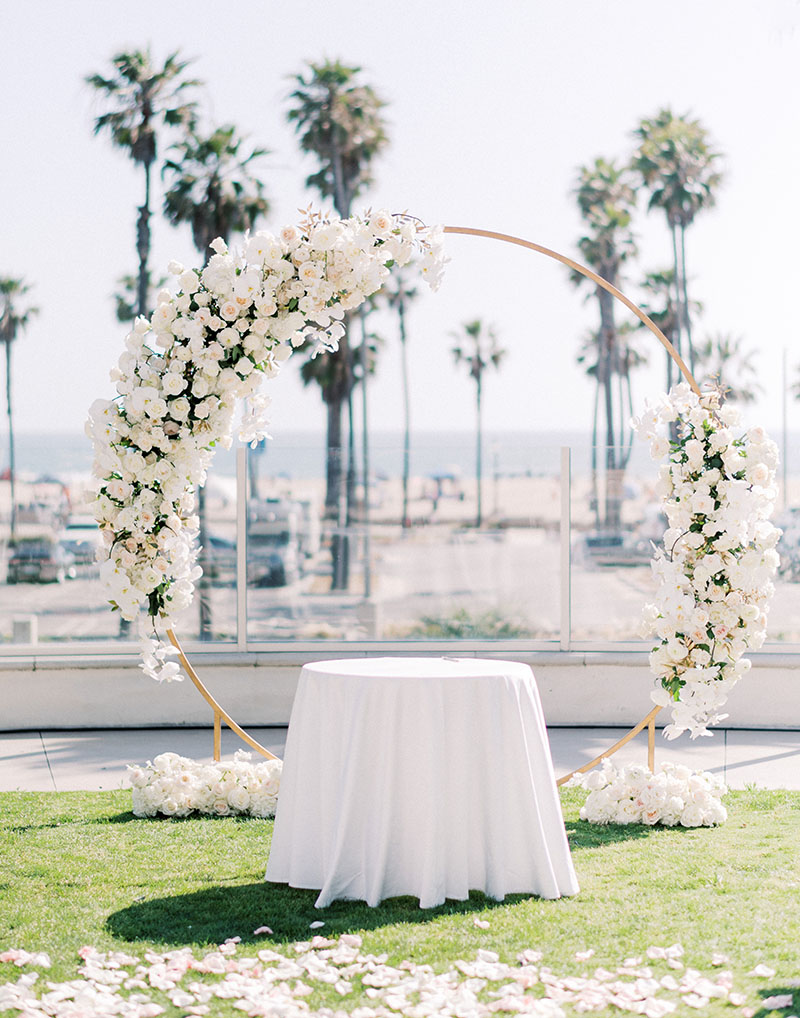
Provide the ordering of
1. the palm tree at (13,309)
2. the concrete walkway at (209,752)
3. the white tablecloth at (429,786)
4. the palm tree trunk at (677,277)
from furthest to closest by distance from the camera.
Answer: the palm tree trunk at (677,277), the palm tree at (13,309), the concrete walkway at (209,752), the white tablecloth at (429,786)

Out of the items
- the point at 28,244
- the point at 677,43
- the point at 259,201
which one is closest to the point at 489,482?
the point at 259,201

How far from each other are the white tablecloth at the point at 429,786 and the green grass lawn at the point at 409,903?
0.32 ft

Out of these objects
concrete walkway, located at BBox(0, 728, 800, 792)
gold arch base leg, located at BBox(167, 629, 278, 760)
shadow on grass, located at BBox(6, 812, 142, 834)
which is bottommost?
concrete walkway, located at BBox(0, 728, 800, 792)

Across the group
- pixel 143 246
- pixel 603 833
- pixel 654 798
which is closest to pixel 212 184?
pixel 143 246

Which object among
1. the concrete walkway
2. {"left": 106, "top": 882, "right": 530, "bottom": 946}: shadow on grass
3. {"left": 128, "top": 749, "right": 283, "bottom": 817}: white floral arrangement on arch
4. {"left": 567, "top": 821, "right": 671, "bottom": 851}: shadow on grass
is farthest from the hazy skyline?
the concrete walkway

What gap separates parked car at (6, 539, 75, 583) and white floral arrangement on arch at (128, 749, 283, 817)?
10.2 feet

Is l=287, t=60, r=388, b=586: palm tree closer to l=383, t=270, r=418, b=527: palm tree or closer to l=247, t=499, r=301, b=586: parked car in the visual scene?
l=383, t=270, r=418, b=527: palm tree

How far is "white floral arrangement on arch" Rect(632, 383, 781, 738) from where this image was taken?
17.4ft

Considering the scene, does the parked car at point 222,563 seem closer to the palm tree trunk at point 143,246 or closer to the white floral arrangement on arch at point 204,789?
the white floral arrangement on arch at point 204,789

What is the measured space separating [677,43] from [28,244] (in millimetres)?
13458

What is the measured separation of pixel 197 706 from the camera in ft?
26.9

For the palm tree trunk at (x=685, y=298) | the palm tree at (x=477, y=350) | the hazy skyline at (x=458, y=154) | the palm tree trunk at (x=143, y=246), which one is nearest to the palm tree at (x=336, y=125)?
the hazy skyline at (x=458, y=154)

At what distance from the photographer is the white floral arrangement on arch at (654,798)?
555 cm

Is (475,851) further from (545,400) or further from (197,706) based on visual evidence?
(545,400)
